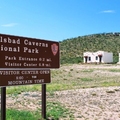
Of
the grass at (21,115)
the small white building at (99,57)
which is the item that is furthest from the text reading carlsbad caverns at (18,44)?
the small white building at (99,57)

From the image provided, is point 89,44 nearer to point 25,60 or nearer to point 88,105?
point 88,105

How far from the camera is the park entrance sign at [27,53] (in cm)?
866

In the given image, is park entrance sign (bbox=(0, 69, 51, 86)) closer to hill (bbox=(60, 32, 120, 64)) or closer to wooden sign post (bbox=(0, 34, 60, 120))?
wooden sign post (bbox=(0, 34, 60, 120))

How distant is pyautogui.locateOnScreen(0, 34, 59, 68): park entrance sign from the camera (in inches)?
341

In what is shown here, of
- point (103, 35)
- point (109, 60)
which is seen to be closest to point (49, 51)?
point (109, 60)

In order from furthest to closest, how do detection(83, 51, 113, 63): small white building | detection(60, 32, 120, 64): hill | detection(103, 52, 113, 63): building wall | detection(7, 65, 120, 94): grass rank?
1. detection(60, 32, 120, 64): hill
2. detection(103, 52, 113, 63): building wall
3. detection(83, 51, 113, 63): small white building
4. detection(7, 65, 120, 94): grass

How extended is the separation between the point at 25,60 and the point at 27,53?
0.21 meters

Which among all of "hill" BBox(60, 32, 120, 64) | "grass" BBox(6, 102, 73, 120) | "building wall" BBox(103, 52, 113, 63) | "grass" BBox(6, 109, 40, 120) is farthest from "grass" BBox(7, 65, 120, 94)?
"hill" BBox(60, 32, 120, 64)

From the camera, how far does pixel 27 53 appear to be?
30.6 ft

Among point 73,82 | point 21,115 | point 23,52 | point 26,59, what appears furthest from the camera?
point 73,82

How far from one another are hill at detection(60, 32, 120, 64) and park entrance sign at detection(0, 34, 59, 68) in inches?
2950

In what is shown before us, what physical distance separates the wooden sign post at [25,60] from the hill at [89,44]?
7504 cm

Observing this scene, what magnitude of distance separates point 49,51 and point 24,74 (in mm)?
1299

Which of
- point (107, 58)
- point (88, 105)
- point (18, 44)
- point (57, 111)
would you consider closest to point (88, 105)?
point (88, 105)
